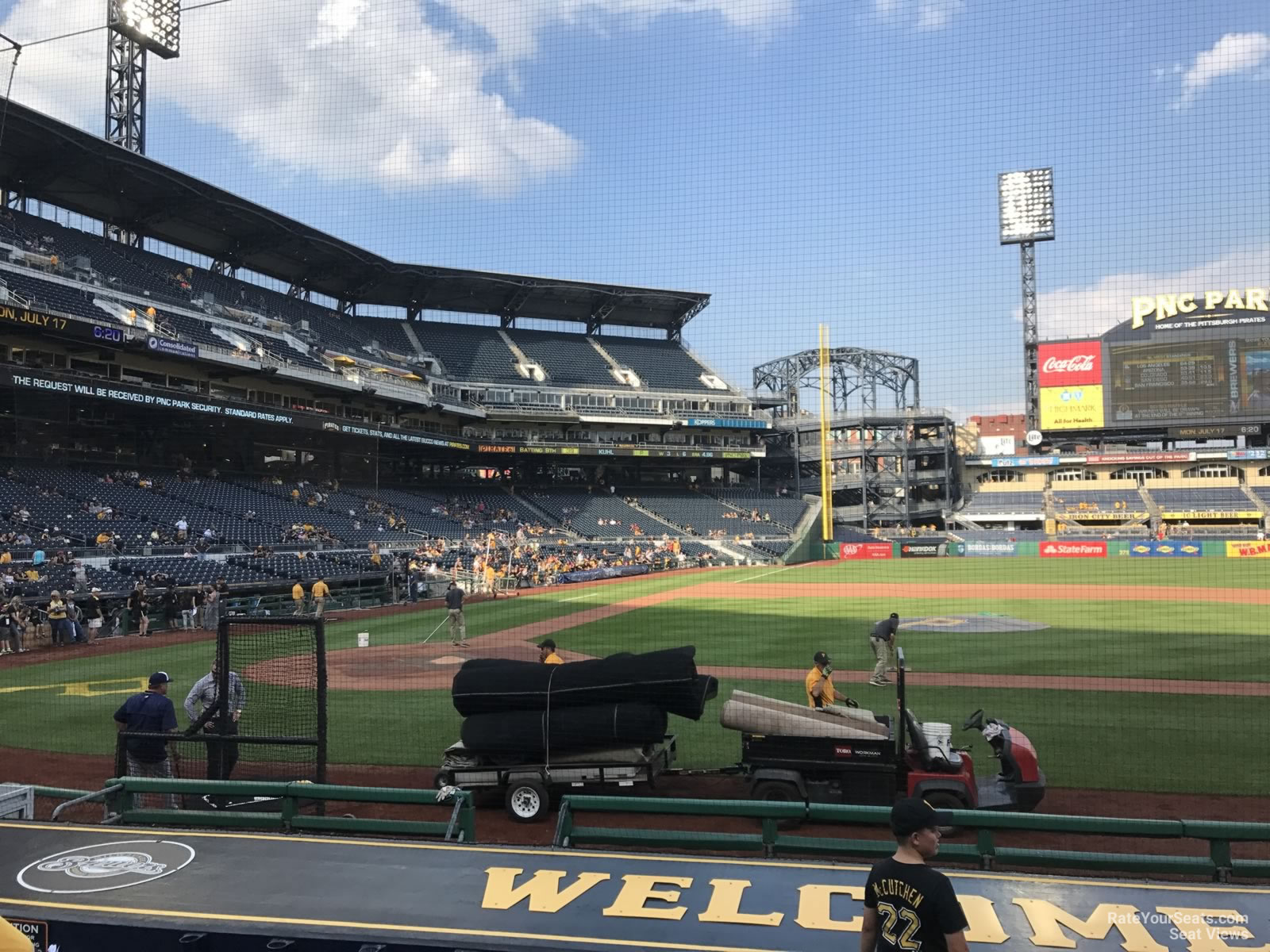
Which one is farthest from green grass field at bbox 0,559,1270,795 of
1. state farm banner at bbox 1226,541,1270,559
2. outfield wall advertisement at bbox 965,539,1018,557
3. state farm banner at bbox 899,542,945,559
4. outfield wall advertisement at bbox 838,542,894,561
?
outfield wall advertisement at bbox 965,539,1018,557

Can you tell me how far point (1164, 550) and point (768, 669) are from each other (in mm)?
39449

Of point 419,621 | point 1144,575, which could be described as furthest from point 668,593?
point 1144,575

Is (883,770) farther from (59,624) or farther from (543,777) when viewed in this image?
(59,624)

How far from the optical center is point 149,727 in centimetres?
727

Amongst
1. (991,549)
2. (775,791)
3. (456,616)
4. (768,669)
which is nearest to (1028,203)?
(768,669)

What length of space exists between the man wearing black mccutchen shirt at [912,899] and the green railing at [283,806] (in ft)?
9.83

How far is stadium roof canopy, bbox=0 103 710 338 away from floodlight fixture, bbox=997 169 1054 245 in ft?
99.0

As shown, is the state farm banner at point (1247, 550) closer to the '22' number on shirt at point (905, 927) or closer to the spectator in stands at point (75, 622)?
the spectator in stands at point (75, 622)

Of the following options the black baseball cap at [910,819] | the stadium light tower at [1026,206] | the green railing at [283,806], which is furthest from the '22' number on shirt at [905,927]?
the stadium light tower at [1026,206]

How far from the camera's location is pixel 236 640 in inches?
704

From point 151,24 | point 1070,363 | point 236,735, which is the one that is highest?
point 1070,363

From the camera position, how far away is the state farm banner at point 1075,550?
1778 inches

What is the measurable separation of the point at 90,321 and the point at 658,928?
2907 centimetres

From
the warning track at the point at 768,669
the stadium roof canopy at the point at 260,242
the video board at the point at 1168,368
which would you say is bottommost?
the warning track at the point at 768,669
